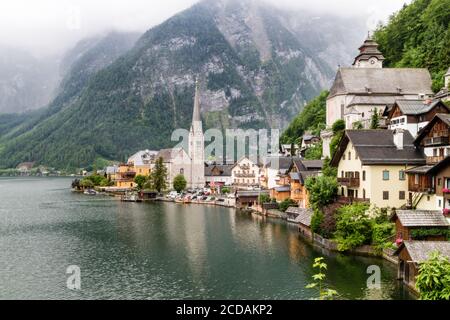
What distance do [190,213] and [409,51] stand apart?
50537 mm

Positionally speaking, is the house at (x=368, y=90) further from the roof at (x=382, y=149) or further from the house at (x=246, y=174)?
the house at (x=246, y=174)

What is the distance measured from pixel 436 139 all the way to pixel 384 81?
40167 millimetres

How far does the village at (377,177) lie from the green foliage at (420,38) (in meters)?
3.93

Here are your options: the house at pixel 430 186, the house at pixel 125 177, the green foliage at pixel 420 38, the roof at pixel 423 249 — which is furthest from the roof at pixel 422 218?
the house at pixel 125 177

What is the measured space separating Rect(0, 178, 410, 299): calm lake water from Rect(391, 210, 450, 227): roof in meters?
3.55

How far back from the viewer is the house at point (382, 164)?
40531 mm

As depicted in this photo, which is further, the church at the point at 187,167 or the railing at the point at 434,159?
the church at the point at 187,167

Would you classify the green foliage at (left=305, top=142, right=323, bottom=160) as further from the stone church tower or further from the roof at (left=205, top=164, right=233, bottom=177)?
the stone church tower

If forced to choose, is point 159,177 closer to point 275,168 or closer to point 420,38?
point 275,168

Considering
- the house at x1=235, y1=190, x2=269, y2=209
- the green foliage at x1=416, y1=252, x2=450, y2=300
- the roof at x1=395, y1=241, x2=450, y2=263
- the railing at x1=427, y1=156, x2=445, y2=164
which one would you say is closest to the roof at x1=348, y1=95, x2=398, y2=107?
the house at x1=235, y1=190, x2=269, y2=209

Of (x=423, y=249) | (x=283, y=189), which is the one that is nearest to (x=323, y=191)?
(x=423, y=249)

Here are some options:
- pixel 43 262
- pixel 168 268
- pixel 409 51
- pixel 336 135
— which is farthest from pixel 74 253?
pixel 409 51

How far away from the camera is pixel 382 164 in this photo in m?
40.6

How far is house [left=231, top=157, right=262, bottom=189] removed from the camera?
109750 millimetres
